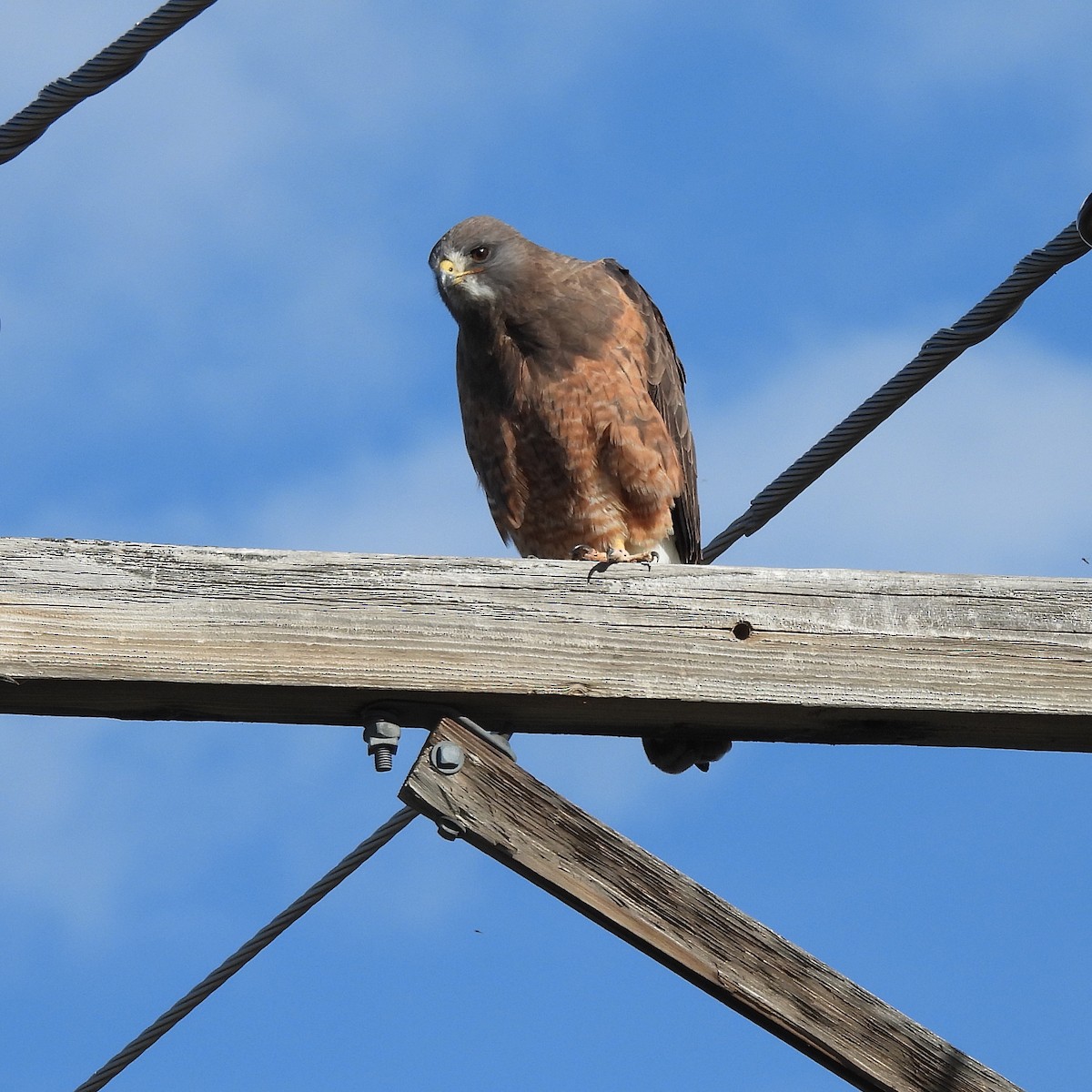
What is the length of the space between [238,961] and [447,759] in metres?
1.08

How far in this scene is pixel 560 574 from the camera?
7.66ft

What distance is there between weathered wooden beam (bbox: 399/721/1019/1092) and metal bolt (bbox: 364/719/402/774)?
0.23 ft

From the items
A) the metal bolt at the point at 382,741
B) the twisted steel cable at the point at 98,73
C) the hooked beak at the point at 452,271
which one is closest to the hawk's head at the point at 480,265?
the hooked beak at the point at 452,271

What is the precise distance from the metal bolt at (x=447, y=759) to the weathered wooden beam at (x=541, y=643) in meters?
0.10

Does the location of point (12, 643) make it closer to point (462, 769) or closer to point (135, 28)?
point (462, 769)

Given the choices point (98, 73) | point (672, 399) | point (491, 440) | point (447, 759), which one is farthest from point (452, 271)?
point (447, 759)

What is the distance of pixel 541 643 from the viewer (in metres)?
2.28

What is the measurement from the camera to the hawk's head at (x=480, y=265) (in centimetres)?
462

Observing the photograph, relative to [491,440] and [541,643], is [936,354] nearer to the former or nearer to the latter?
[541,643]

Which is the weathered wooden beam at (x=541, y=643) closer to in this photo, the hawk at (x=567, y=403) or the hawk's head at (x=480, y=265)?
the hawk at (x=567, y=403)

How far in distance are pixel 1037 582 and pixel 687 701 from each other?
2.11ft

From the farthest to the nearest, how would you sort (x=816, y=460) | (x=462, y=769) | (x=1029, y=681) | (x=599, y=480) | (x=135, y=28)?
(x=599, y=480)
(x=816, y=460)
(x=135, y=28)
(x=1029, y=681)
(x=462, y=769)

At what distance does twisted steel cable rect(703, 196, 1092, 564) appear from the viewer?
301cm

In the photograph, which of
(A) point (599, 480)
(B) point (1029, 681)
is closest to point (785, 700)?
(B) point (1029, 681)
